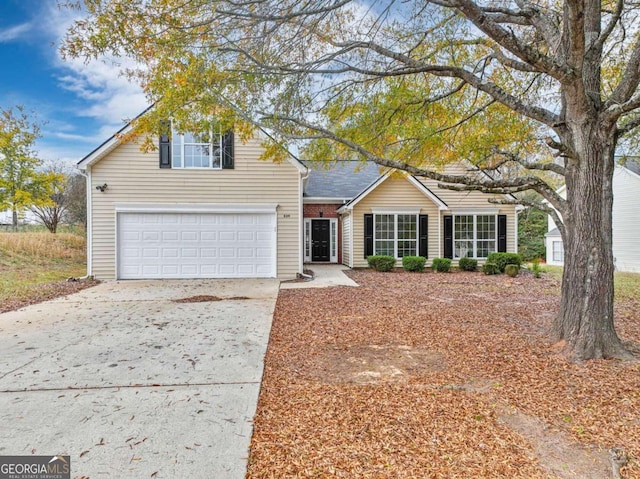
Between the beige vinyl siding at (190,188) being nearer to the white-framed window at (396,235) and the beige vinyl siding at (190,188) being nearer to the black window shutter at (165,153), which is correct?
the black window shutter at (165,153)

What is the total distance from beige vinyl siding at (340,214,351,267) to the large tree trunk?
1099 cm

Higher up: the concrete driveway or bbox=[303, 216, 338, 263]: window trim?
bbox=[303, 216, 338, 263]: window trim

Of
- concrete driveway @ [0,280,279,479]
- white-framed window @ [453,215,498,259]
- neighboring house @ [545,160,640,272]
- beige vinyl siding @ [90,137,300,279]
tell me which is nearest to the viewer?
concrete driveway @ [0,280,279,479]

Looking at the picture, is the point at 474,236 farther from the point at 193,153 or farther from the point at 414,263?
the point at 193,153

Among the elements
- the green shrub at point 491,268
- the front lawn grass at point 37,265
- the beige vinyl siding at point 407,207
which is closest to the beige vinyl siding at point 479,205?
the beige vinyl siding at point 407,207

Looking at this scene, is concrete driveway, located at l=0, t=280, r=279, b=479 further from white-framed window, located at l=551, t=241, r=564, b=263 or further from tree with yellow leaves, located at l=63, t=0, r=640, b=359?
white-framed window, located at l=551, t=241, r=564, b=263

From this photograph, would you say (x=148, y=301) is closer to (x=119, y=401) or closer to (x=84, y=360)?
(x=84, y=360)

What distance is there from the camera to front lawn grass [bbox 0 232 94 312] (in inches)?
366

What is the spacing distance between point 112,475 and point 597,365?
4796 mm

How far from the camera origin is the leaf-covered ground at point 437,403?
2.40 metres

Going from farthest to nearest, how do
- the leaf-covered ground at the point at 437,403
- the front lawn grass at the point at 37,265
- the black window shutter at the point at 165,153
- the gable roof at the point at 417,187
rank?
the gable roof at the point at 417,187 < the black window shutter at the point at 165,153 < the front lawn grass at the point at 37,265 < the leaf-covered ground at the point at 437,403

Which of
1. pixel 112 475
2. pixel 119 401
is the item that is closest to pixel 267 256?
pixel 119 401

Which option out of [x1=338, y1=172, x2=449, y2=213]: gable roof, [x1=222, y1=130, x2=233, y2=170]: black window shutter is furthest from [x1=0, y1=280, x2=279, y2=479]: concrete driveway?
[x1=338, y1=172, x2=449, y2=213]: gable roof

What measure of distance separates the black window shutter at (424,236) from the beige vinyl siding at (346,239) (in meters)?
2.93
